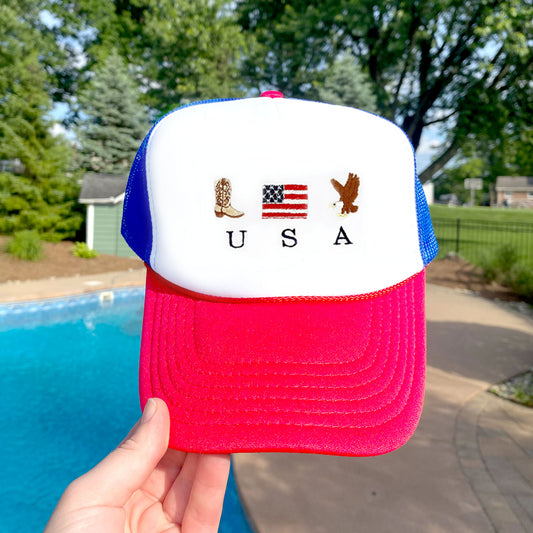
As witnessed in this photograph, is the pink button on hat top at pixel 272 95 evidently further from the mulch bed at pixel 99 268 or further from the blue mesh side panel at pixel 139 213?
the mulch bed at pixel 99 268

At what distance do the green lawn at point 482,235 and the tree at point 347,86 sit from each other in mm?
6245

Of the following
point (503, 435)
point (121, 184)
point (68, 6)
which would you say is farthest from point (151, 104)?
point (503, 435)

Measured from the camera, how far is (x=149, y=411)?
116cm

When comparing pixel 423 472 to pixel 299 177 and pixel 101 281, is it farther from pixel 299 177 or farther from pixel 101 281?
pixel 101 281

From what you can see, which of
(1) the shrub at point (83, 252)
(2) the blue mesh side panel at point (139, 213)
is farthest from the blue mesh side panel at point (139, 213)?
(1) the shrub at point (83, 252)

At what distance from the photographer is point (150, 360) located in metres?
1.24

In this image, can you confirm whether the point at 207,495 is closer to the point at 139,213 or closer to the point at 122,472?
the point at 122,472

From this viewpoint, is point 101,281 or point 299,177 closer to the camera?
point 299,177

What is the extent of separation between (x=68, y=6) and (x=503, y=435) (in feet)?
101

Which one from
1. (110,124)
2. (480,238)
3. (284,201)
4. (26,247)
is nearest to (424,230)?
(284,201)

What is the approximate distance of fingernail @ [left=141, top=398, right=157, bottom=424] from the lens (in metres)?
1.16

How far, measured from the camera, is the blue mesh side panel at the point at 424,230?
1348 mm

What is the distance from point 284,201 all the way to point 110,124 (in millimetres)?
22004

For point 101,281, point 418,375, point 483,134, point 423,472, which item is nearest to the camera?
point 418,375
